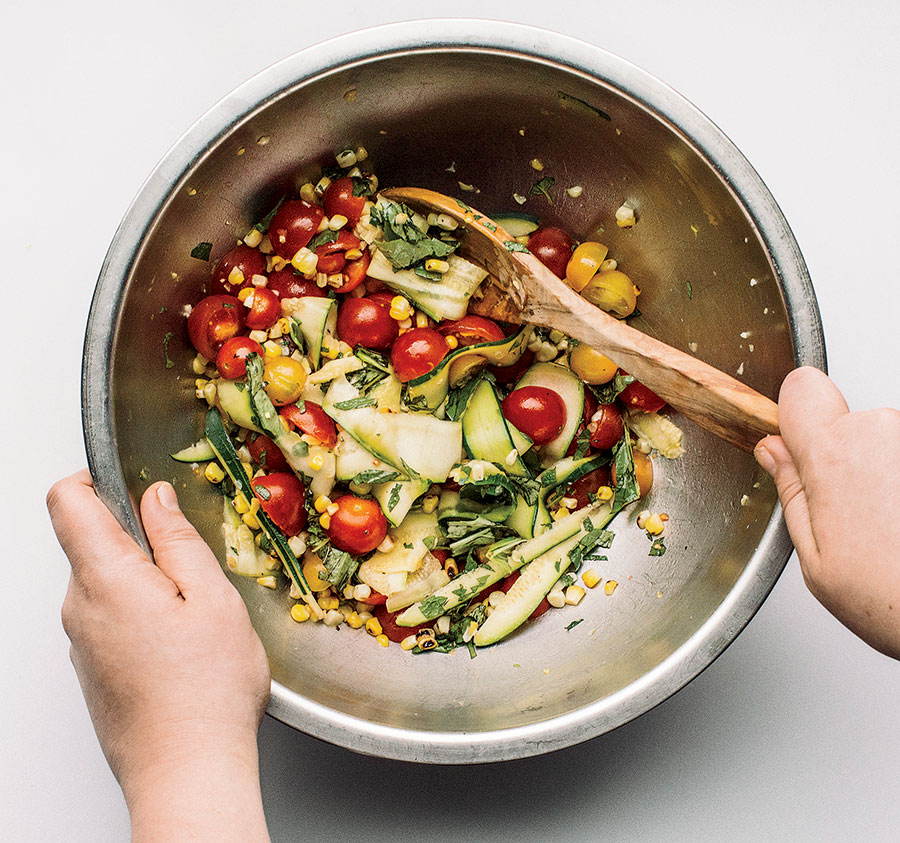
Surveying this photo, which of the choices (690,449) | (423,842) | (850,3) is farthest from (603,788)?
(850,3)

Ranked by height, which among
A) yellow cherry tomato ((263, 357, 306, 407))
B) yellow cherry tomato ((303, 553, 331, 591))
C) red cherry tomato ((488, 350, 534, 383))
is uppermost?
red cherry tomato ((488, 350, 534, 383))

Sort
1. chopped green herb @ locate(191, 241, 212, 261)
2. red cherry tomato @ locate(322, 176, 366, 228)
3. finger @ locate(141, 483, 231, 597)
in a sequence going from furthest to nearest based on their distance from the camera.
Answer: red cherry tomato @ locate(322, 176, 366, 228) < chopped green herb @ locate(191, 241, 212, 261) < finger @ locate(141, 483, 231, 597)

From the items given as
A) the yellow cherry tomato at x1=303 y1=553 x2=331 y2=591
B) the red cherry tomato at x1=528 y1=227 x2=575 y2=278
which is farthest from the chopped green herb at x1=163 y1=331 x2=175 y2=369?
the red cherry tomato at x1=528 y1=227 x2=575 y2=278

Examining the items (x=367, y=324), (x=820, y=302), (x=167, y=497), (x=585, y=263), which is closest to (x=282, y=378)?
(x=367, y=324)

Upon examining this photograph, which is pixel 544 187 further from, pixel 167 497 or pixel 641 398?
pixel 167 497

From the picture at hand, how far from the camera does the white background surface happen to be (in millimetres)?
→ 1759

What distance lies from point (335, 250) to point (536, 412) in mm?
545

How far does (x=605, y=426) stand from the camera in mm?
1704

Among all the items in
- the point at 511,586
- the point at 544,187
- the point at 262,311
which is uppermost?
the point at 544,187

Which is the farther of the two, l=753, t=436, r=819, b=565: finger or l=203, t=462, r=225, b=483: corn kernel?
l=203, t=462, r=225, b=483: corn kernel

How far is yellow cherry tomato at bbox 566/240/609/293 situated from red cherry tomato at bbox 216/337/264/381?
702 millimetres

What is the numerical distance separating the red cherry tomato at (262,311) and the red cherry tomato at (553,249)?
569mm

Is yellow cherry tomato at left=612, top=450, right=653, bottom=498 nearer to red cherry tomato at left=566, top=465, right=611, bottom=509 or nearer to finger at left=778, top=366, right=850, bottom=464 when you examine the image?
red cherry tomato at left=566, top=465, right=611, bottom=509

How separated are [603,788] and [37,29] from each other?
2.17 meters
